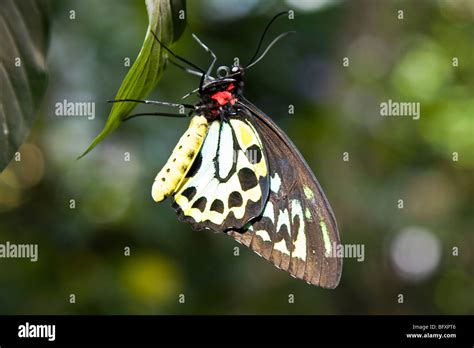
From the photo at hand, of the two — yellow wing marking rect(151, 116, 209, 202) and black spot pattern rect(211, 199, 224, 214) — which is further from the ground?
yellow wing marking rect(151, 116, 209, 202)

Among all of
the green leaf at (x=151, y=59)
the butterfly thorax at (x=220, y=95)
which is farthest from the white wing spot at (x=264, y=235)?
the green leaf at (x=151, y=59)

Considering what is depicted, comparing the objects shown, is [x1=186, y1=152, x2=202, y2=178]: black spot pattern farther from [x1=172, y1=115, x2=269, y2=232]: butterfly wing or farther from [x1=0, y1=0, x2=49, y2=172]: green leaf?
[x1=0, y1=0, x2=49, y2=172]: green leaf

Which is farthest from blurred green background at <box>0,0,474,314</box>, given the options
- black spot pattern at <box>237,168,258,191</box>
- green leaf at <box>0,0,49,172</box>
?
green leaf at <box>0,0,49,172</box>

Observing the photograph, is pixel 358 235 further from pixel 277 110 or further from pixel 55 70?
pixel 55 70

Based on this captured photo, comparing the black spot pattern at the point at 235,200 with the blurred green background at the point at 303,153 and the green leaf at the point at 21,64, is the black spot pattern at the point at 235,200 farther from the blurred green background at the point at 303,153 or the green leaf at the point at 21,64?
the blurred green background at the point at 303,153

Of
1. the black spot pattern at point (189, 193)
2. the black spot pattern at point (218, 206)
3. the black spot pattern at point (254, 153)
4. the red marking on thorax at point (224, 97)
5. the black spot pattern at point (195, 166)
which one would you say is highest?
the red marking on thorax at point (224, 97)

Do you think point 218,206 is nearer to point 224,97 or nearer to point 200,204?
point 200,204

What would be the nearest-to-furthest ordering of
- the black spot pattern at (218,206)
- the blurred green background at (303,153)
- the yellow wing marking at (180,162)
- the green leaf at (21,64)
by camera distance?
the green leaf at (21,64), the yellow wing marking at (180,162), the black spot pattern at (218,206), the blurred green background at (303,153)
